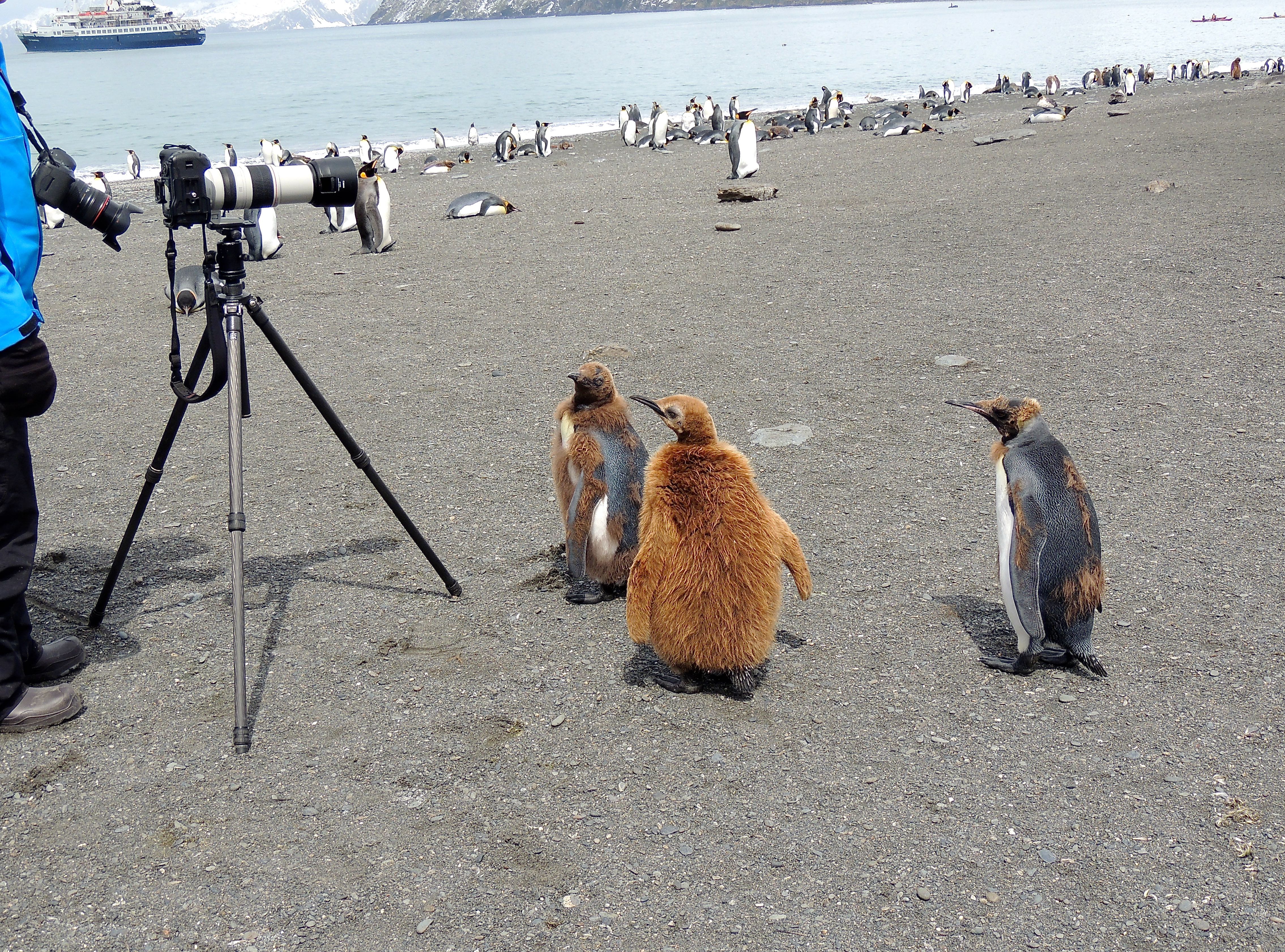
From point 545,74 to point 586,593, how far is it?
66.8m

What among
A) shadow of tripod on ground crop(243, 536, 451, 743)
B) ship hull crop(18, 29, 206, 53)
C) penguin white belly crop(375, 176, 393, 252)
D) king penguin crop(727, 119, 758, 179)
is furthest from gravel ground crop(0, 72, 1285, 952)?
ship hull crop(18, 29, 206, 53)

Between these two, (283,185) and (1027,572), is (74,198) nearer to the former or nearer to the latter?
(283,185)

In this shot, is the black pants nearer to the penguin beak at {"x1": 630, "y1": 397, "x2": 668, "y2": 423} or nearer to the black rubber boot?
the black rubber boot

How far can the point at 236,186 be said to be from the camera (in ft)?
9.82

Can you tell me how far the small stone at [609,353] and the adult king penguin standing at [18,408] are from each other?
4.02m

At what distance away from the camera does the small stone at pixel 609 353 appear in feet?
22.2

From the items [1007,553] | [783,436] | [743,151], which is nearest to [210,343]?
[1007,553]

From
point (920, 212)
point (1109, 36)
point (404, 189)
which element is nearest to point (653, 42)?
point (1109, 36)

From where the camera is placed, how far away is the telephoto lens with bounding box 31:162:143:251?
9.34ft

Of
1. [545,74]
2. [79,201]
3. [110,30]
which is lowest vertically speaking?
[79,201]

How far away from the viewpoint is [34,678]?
11.0 feet

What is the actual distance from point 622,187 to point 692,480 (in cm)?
1272

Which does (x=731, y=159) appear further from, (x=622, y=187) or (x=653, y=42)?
(x=653, y=42)

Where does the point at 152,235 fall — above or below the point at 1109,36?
below
